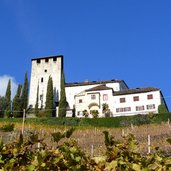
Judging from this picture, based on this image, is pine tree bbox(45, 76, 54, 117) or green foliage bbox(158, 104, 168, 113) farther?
pine tree bbox(45, 76, 54, 117)

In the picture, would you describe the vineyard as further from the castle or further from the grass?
the castle

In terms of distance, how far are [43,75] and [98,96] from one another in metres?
14.6

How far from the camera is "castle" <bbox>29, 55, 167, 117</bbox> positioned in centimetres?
6122

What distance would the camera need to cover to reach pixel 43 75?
243 ft

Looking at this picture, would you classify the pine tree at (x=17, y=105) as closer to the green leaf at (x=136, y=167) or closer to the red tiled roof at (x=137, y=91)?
the red tiled roof at (x=137, y=91)

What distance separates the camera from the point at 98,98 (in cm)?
6400

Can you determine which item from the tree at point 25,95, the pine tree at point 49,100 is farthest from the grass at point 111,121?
the tree at point 25,95

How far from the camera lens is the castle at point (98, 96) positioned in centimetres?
6122

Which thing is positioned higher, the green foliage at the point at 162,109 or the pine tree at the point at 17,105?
the pine tree at the point at 17,105

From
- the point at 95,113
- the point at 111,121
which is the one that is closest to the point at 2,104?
the point at 95,113

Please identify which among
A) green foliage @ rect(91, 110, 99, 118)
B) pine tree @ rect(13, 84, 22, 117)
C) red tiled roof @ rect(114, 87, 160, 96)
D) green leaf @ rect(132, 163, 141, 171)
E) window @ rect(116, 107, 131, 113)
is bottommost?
green leaf @ rect(132, 163, 141, 171)

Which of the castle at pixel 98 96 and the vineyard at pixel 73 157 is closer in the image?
the vineyard at pixel 73 157

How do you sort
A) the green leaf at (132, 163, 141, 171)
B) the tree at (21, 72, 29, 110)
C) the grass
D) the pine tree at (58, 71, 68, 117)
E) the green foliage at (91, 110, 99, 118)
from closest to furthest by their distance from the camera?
the green leaf at (132, 163, 141, 171) < the grass < the green foliage at (91, 110, 99, 118) < the pine tree at (58, 71, 68, 117) < the tree at (21, 72, 29, 110)

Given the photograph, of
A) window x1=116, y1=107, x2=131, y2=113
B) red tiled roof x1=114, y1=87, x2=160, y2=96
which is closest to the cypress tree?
window x1=116, y1=107, x2=131, y2=113
